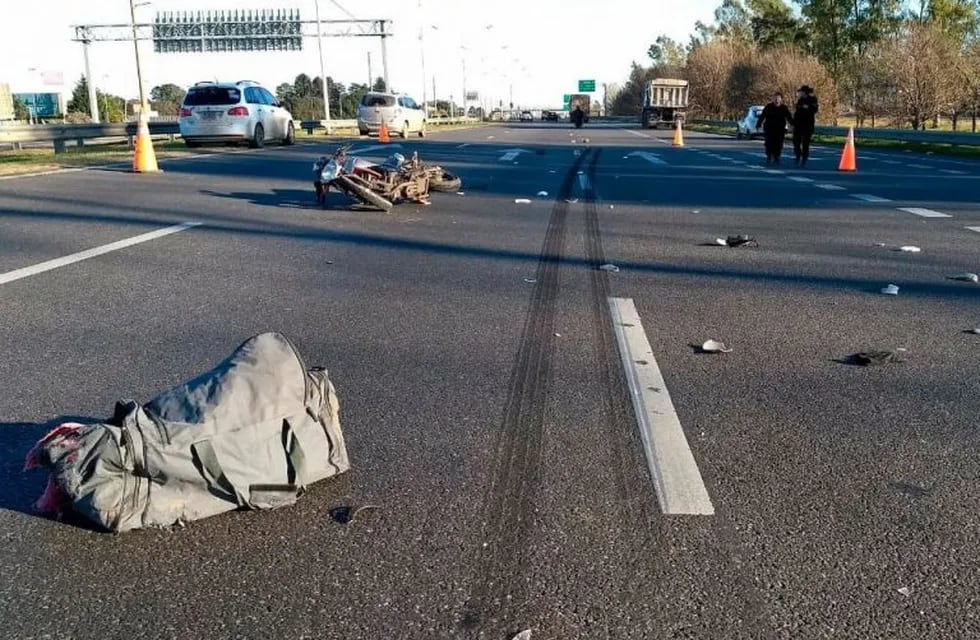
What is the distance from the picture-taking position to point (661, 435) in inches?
151

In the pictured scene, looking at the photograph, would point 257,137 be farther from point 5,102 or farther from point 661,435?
point 5,102

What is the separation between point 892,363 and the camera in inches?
196

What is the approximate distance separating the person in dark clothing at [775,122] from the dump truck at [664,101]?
40.5 meters

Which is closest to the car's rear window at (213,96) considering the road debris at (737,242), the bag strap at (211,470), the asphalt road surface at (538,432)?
the asphalt road surface at (538,432)

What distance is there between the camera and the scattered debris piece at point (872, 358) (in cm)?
497

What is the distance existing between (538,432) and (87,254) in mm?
5840

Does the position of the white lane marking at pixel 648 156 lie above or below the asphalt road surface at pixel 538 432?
above

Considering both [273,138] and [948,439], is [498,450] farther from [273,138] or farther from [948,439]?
[273,138]

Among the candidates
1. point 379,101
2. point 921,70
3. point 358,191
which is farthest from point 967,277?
point 921,70

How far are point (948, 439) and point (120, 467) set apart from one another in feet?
10.6

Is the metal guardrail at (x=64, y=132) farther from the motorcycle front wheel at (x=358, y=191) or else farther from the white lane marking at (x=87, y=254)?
the white lane marking at (x=87, y=254)

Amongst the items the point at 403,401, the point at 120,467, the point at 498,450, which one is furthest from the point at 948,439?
the point at 120,467

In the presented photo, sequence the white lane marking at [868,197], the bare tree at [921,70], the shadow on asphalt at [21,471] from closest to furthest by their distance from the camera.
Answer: the shadow on asphalt at [21,471] < the white lane marking at [868,197] < the bare tree at [921,70]

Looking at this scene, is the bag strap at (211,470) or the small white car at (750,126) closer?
the bag strap at (211,470)
